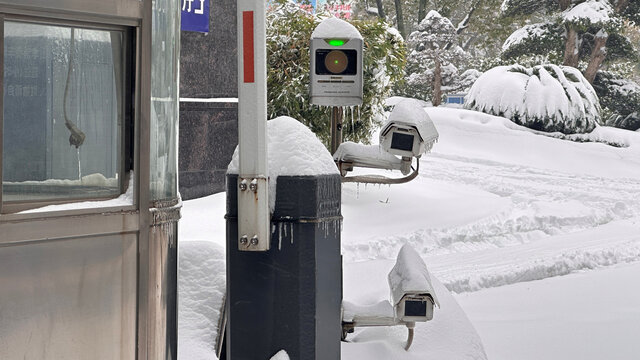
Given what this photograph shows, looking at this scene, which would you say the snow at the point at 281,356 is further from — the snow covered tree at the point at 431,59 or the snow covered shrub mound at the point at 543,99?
the snow covered tree at the point at 431,59

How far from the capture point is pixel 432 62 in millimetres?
35844

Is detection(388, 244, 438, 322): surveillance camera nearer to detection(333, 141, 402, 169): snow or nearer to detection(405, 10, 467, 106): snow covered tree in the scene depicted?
detection(333, 141, 402, 169): snow

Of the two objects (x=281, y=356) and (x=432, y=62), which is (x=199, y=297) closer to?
(x=281, y=356)

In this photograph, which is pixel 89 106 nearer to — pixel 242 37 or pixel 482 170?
pixel 242 37

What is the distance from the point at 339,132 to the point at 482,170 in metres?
11.7

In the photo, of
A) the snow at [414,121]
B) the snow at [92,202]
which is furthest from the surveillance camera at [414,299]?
the snow at [92,202]

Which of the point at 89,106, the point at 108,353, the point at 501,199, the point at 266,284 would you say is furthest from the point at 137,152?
the point at 501,199

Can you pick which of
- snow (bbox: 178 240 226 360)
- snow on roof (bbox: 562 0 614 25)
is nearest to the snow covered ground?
snow (bbox: 178 240 226 360)

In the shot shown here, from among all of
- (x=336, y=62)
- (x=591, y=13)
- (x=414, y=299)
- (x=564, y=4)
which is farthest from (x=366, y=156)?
(x=564, y=4)

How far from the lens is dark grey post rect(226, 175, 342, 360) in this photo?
11.2 ft

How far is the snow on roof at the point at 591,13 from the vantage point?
2805 centimetres

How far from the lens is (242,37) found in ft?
10.7

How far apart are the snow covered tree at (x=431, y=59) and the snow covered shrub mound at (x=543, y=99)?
407 inches

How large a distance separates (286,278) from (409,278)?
129 cm
